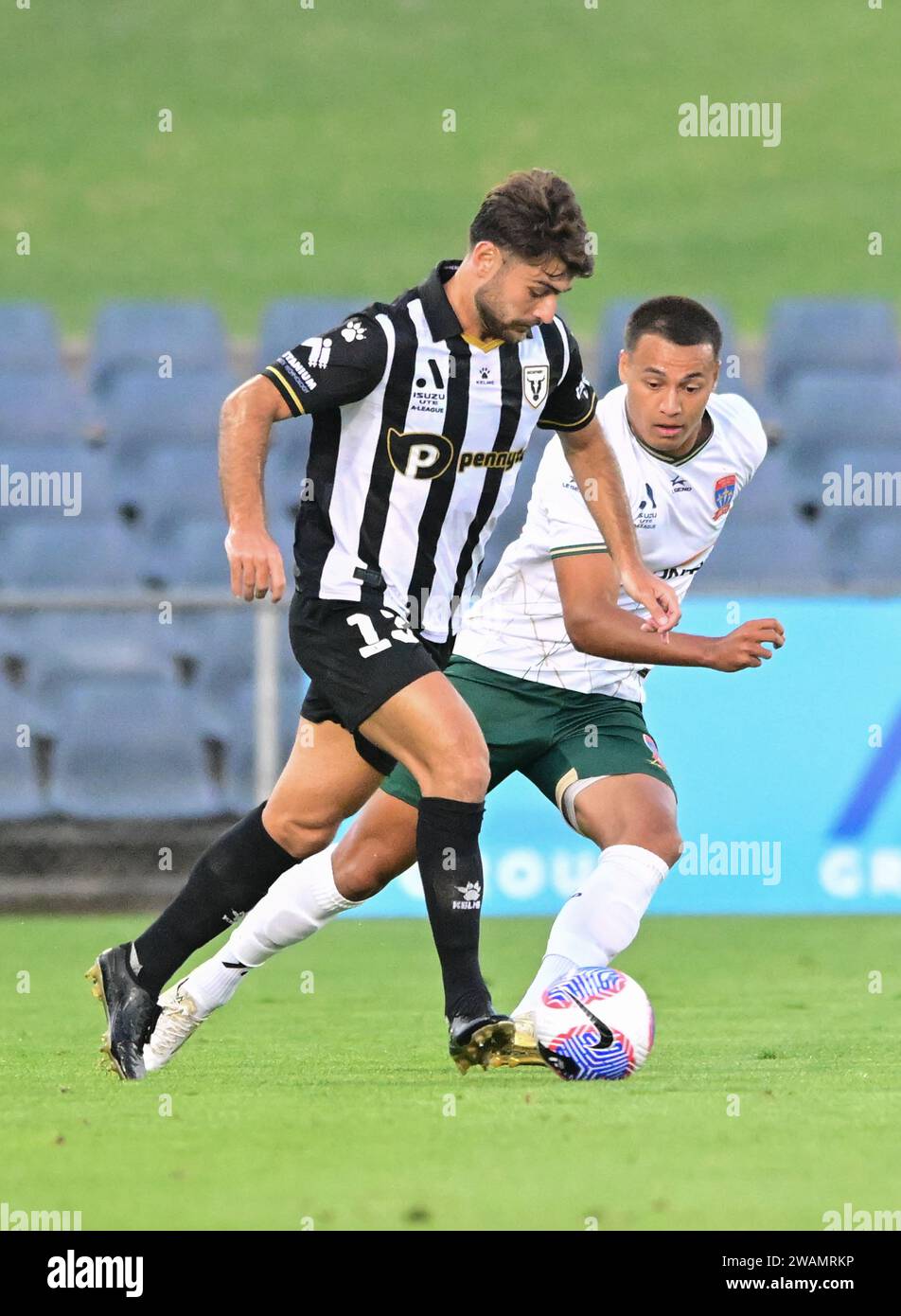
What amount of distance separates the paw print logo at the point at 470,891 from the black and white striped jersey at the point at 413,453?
2.19ft

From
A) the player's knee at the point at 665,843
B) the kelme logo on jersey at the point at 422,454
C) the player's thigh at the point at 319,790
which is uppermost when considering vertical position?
the kelme logo on jersey at the point at 422,454

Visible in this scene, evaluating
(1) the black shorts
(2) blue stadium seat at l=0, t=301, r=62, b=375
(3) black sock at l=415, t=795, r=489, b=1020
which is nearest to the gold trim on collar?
(1) the black shorts

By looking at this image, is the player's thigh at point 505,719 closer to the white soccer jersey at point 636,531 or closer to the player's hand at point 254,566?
the white soccer jersey at point 636,531

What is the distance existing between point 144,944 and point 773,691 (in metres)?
4.86

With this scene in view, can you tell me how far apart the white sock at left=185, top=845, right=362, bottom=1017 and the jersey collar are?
4.54 ft

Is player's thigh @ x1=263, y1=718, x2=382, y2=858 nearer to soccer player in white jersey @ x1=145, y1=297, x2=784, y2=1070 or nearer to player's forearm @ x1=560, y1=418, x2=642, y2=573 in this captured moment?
soccer player in white jersey @ x1=145, y1=297, x2=784, y2=1070

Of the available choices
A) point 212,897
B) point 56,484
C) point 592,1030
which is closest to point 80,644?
point 56,484

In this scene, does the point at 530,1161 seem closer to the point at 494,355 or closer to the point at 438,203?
the point at 494,355

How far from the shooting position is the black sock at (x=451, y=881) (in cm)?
507

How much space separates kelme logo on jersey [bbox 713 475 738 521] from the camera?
610 centimetres

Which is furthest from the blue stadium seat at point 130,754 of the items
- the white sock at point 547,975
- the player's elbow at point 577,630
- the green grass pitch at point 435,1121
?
the white sock at point 547,975

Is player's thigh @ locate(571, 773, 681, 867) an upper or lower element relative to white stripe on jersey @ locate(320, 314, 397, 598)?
lower

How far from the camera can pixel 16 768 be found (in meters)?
10.2

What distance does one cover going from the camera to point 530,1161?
13.1 feet
